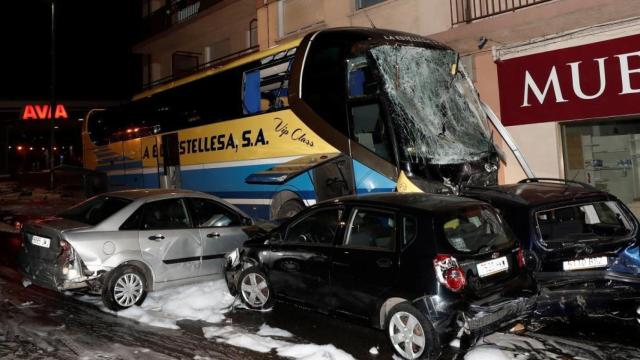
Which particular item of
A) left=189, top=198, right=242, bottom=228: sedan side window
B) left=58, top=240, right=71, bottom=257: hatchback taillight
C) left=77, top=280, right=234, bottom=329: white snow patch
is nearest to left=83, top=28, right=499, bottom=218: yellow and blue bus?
left=189, top=198, right=242, bottom=228: sedan side window

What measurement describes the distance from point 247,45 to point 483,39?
35.6 ft

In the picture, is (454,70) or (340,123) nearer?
(340,123)

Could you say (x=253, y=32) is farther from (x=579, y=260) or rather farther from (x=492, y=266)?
(x=492, y=266)

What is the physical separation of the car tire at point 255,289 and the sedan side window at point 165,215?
4.25 ft

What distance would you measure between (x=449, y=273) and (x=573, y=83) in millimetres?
7402

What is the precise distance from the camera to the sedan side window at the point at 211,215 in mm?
7273

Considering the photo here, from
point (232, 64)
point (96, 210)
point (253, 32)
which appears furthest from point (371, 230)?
point (253, 32)

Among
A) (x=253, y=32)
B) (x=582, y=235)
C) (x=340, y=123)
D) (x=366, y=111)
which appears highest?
(x=253, y=32)

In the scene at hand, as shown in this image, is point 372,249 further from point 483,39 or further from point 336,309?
point 483,39

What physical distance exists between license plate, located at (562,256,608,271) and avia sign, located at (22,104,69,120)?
3424 cm

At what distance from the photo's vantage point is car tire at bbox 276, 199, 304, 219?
8.29m

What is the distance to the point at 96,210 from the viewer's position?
6.90 metres

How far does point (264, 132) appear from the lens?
28.9 ft

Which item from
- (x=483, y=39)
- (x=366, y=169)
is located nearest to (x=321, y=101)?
(x=366, y=169)
